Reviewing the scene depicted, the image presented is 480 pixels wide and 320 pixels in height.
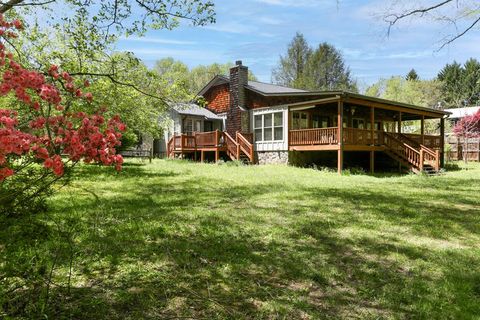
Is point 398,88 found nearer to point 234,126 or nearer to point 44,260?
point 234,126

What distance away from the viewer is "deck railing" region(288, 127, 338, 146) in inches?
689

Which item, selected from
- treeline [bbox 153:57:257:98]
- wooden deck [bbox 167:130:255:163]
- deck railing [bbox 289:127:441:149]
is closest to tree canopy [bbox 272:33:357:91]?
treeline [bbox 153:57:257:98]

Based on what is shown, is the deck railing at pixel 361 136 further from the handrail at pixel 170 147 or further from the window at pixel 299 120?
the handrail at pixel 170 147

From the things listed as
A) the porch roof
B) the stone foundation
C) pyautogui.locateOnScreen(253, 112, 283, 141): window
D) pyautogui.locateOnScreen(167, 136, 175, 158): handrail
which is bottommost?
the stone foundation

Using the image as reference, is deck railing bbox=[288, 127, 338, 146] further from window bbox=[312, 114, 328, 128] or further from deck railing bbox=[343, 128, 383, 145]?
window bbox=[312, 114, 328, 128]

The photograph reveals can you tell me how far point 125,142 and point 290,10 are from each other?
46.0 ft

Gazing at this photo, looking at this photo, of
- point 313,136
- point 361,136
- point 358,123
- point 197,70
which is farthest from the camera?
point 197,70

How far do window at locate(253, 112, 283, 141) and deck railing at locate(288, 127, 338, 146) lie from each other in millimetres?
1218

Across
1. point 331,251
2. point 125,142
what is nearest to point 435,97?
point 125,142

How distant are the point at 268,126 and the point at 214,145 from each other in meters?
Result: 3.68

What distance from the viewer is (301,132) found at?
755 inches

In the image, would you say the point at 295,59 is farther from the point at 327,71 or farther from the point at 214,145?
the point at 214,145

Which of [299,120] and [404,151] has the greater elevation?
[299,120]

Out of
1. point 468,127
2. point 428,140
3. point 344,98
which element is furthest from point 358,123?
point 468,127
